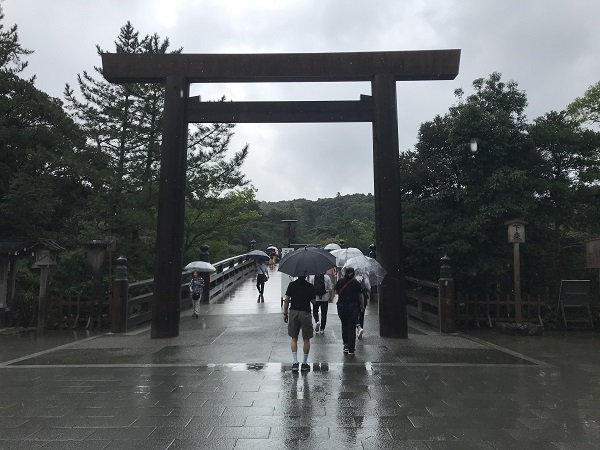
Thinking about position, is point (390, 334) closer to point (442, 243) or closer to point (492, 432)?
point (442, 243)

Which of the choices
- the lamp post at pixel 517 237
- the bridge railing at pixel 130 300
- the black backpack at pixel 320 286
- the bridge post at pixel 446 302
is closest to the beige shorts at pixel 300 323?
the black backpack at pixel 320 286

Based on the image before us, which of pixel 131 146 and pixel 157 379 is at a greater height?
pixel 131 146

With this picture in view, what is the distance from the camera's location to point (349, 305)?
7.55 metres

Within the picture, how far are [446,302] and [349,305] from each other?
371 cm

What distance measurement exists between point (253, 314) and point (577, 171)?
1066cm

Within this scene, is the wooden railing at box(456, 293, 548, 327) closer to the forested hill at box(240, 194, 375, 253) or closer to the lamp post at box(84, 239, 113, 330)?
the lamp post at box(84, 239, 113, 330)

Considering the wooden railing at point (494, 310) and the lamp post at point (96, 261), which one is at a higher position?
the lamp post at point (96, 261)

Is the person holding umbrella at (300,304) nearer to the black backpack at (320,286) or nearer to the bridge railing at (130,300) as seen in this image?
the black backpack at (320,286)

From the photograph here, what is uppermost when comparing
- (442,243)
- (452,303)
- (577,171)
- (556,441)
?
(577,171)

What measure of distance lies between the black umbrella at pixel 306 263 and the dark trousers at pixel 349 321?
0.88 m

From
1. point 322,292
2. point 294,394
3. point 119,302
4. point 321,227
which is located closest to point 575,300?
point 322,292

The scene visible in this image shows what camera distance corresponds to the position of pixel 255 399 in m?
5.20

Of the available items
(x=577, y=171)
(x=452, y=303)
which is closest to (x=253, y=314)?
(x=452, y=303)

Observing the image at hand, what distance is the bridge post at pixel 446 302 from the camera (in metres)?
10.2
